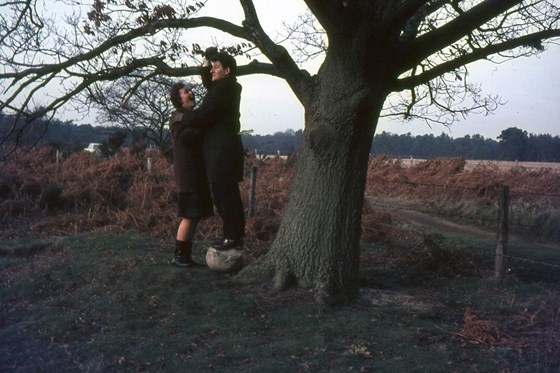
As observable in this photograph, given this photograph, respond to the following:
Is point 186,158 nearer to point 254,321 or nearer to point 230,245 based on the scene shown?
point 230,245

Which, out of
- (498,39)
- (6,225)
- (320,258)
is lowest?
(6,225)

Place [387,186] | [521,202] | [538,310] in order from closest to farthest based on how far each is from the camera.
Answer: [538,310], [521,202], [387,186]

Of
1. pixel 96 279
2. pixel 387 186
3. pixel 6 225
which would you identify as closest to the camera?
pixel 96 279

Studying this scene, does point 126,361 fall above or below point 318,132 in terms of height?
below

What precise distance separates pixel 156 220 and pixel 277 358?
23.6 feet

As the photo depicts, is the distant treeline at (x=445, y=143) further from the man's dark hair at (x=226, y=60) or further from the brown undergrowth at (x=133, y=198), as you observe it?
the man's dark hair at (x=226, y=60)

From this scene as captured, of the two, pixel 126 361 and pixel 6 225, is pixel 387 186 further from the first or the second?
pixel 126 361

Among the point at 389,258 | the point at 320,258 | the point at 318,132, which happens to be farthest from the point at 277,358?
the point at 389,258

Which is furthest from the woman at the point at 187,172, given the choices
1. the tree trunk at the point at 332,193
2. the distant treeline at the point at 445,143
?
the distant treeline at the point at 445,143

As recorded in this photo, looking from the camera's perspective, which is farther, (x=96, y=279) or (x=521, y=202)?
(x=521, y=202)

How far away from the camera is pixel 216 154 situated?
723cm

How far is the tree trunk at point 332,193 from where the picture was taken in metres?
6.91

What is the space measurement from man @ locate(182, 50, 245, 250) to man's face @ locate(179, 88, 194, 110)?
0.41 meters

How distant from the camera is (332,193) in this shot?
705cm
